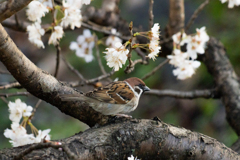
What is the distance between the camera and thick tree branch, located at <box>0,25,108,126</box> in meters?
1.34

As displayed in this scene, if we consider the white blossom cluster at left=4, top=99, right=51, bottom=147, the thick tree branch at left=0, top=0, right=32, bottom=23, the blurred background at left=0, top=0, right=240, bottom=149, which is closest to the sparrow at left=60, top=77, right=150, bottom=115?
the white blossom cluster at left=4, top=99, right=51, bottom=147

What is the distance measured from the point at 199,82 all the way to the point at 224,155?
2.74 metres

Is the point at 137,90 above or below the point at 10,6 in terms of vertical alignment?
above

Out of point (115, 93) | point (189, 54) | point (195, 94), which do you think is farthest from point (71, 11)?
point (195, 94)

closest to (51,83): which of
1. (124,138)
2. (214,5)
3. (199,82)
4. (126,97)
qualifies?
(124,138)

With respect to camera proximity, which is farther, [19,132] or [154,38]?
[19,132]

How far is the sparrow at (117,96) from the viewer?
1.91 metres

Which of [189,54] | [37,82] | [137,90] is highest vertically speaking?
[189,54]

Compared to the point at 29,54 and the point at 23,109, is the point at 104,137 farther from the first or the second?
the point at 29,54

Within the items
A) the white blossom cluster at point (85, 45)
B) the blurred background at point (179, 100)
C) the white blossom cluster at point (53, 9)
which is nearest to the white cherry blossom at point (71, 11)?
the white blossom cluster at point (53, 9)

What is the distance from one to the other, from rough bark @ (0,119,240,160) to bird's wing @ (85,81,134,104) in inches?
19.3

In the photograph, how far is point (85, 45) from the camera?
108 inches

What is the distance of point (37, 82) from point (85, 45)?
125 cm

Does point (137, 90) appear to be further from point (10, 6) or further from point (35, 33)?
point (10, 6)
